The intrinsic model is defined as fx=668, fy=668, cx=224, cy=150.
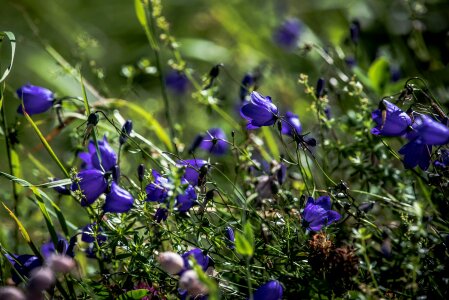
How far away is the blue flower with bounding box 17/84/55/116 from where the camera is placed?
254cm

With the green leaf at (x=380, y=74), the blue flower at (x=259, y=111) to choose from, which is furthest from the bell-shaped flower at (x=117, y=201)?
the green leaf at (x=380, y=74)

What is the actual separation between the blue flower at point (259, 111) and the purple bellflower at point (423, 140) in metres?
0.42

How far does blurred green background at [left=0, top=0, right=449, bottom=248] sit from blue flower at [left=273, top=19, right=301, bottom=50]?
0.23ft

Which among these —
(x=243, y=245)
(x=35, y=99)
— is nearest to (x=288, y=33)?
(x=35, y=99)

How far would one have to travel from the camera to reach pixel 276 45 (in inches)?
198

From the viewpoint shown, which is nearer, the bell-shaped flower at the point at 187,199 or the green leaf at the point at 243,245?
the green leaf at the point at 243,245

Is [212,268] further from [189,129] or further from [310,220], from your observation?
[189,129]

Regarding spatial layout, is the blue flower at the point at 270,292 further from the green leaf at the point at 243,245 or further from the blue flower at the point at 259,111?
the blue flower at the point at 259,111

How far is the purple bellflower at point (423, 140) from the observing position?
1.83 metres

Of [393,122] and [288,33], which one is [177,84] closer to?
[288,33]

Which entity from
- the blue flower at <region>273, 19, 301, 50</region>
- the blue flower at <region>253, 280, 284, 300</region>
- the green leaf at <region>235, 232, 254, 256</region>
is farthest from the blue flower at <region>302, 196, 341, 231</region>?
the blue flower at <region>273, 19, 301, 50</region>

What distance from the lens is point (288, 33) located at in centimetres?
473

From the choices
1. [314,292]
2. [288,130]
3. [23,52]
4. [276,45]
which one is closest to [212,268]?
[314,292]

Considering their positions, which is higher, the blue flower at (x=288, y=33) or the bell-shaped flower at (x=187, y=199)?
the bell-shaped flower at (x=187, y=199)
